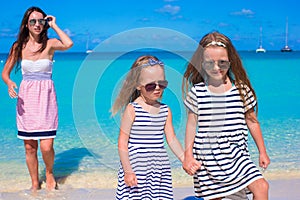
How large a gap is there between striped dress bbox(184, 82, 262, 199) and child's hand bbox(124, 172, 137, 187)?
0.40m

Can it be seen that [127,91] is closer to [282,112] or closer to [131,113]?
[131,113]

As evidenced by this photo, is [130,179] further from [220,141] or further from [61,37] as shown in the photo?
[61,37]

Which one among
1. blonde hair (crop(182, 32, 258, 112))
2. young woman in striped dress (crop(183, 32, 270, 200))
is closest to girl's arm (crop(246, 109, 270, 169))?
young woman in striped dress (crop(183, 32, 270, 200))

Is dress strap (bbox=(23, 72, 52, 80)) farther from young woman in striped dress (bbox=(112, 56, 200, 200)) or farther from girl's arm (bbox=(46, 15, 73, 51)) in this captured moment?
young woman in striped dress (bbox=(112, 56, 200, 200))

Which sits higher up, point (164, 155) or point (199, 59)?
point (199, 59)

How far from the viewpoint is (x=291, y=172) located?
5020 mm

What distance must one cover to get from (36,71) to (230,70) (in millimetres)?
1777

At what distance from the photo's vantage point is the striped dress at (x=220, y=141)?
2963 mm

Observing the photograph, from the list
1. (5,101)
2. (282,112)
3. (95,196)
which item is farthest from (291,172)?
(5,101)

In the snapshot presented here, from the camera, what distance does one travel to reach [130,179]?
9.60 feet

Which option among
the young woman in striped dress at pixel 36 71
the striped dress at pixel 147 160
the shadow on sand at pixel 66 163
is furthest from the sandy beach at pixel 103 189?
the striped dress at pixel 147 160

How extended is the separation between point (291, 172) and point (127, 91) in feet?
8.56

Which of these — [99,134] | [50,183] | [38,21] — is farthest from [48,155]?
[99,134]

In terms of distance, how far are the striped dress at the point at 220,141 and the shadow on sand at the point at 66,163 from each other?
220 cm
